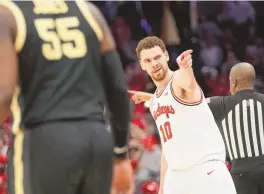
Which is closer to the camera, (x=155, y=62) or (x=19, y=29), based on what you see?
(x=19, y=29)

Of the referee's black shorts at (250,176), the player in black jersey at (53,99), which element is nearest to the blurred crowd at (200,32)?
the referee's black shorts at (250,176)

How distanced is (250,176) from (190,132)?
4.15ft

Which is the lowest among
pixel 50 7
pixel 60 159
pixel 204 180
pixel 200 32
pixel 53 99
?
pixel 204 180

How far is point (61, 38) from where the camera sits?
256 centimetres

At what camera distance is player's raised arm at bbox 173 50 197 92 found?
3.71m

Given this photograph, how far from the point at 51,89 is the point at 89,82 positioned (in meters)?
0.17

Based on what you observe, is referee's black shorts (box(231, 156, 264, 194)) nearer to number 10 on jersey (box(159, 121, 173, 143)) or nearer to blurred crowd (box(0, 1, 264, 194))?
number 10 on jersey (box(159, 121, 173, 143))

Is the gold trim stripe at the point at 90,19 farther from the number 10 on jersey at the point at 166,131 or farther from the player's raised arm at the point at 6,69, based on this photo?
the number 10 on jersey at the point at 166,131

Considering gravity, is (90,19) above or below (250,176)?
above

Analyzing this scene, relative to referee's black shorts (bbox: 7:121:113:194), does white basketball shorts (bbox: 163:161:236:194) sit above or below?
below

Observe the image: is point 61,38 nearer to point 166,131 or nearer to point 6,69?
point 6,69

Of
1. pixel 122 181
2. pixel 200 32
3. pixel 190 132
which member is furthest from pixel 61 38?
pixel 200 32

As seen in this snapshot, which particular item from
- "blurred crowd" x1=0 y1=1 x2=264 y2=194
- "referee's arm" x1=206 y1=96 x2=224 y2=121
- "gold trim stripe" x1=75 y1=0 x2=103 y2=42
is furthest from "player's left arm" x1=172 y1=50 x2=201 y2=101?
"blurred crowd" x1=0 y1=1 x2=264 y2=194

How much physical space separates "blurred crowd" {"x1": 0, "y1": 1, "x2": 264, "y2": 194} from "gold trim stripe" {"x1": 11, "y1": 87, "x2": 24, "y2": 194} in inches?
287
